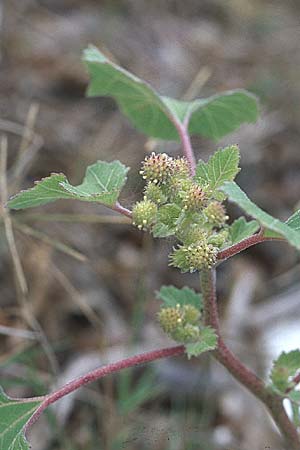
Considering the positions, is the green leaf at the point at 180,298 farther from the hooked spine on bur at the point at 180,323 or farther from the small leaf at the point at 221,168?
the small leaf at the point at 221,168

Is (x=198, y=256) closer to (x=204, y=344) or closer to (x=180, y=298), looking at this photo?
(x=204, y=344)

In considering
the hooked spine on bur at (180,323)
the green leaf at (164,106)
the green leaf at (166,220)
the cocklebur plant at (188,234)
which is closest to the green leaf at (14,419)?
the cocklebur plant at (188,234)

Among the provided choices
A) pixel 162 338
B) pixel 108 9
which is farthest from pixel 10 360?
pixel 108 9

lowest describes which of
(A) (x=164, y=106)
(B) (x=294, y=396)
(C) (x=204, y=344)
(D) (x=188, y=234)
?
(B) (x=294, y=396)

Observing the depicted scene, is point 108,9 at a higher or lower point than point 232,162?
higher

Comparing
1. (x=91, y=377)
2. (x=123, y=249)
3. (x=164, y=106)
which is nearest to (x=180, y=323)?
(x=91, y=377)

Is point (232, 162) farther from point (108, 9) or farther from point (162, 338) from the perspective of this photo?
point (108, 9)

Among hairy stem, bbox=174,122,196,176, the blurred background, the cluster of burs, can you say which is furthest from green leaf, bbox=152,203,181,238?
the blurred background
